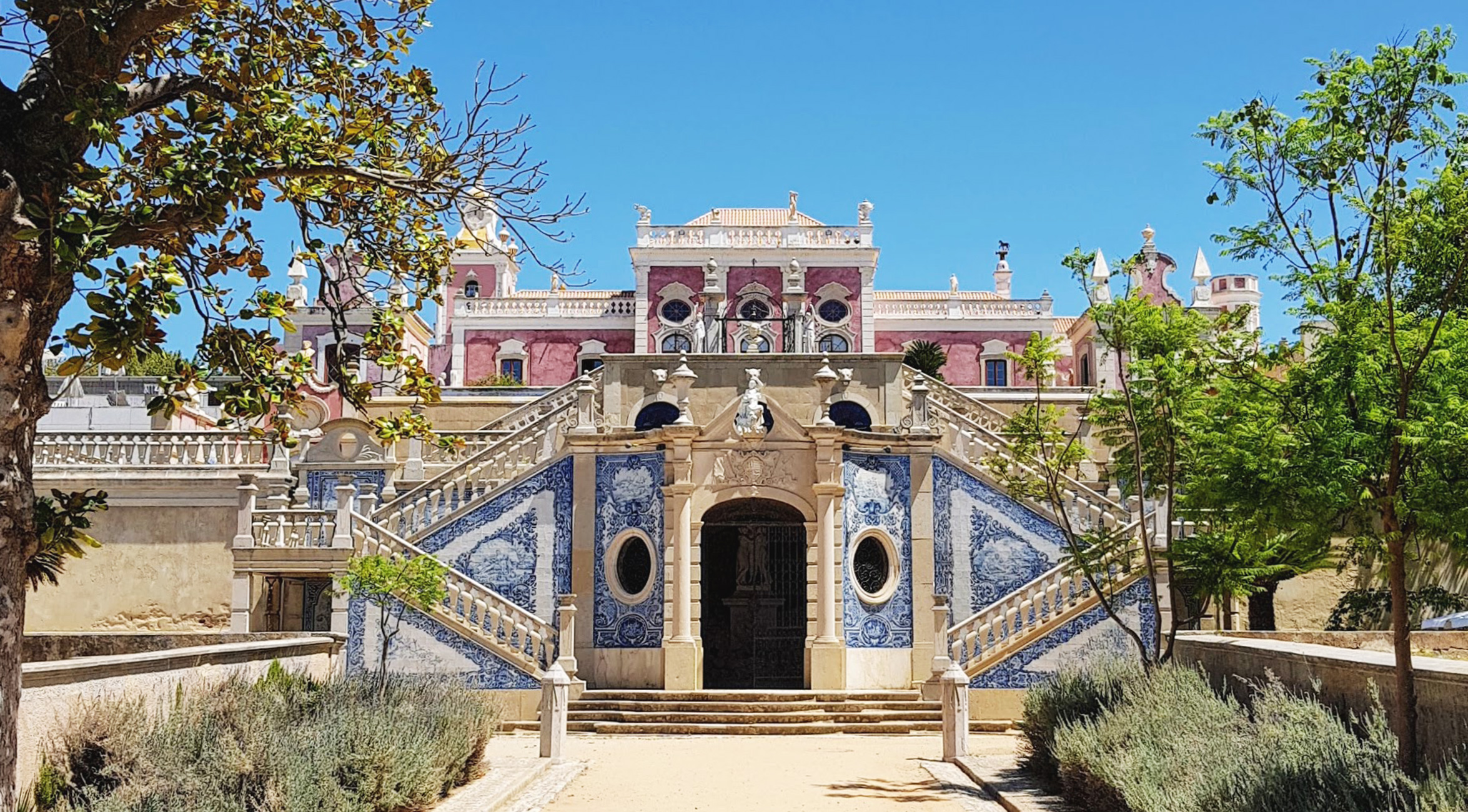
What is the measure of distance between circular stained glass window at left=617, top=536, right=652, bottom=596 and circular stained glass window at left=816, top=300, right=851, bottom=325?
25.9 meters

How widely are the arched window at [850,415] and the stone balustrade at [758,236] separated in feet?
79.1

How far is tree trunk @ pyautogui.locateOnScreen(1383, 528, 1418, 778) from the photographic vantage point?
788cm

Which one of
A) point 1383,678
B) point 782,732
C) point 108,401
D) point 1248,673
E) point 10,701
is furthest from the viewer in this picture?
point 108,401

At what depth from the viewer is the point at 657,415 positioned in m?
22.1

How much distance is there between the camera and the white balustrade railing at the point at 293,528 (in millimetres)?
20750

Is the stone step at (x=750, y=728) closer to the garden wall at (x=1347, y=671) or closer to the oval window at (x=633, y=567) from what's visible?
the oval window at (x=633, y=567)

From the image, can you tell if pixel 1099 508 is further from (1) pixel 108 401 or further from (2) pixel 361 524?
(1) pixel 108 401

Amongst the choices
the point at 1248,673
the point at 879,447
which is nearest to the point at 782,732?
the point at 879,447

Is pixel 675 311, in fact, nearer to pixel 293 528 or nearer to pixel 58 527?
pixel 293 528

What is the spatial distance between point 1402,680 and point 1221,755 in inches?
55.0

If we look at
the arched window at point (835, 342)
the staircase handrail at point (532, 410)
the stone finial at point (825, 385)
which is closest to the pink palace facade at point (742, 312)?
the arched window at point (835, 342)

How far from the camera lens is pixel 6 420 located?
6996 mm

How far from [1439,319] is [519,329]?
3976 centimetres

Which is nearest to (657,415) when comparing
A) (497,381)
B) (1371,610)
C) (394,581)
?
(394,581)
